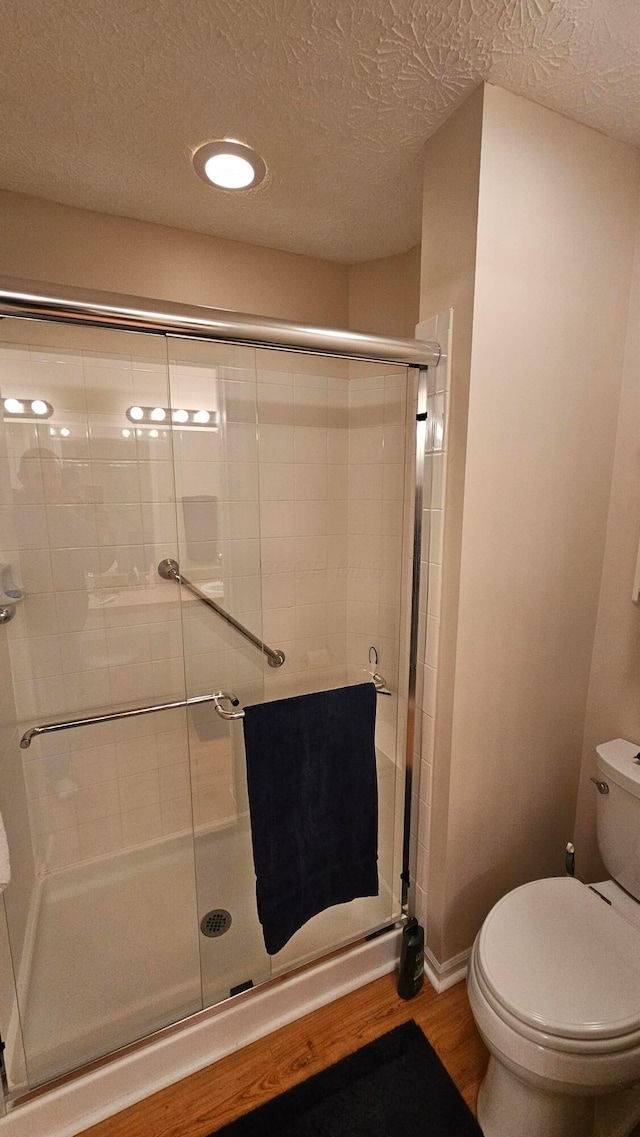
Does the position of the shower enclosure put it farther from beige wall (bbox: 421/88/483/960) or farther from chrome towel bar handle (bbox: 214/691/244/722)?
beige wall (bbox: 421/88/483/960)

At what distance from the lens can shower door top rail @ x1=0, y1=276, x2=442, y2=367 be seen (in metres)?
0.91

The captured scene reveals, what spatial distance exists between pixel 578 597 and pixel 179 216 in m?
1.82

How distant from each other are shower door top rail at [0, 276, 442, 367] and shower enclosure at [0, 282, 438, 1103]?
0.13m

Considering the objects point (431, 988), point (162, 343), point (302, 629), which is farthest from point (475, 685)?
point (162, 343)

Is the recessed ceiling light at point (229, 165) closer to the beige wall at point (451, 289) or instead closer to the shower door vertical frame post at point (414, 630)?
the beige wall at point (451, 289)

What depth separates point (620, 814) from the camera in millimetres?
1287

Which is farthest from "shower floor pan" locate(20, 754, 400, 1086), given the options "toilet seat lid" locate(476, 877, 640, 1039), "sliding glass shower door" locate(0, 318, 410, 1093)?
"toilet seat lid" locate(476, 877, 640, 1039)

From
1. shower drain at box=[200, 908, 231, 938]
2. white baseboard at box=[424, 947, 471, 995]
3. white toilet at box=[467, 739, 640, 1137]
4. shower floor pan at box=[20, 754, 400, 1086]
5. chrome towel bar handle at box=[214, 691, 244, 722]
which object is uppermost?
chrome towel bar handle at box=[214, 691, 244, 722]

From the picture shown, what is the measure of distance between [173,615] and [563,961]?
146 centimetres

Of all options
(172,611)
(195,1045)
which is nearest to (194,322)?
(172,611)

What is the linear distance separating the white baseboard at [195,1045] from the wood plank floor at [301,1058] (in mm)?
21

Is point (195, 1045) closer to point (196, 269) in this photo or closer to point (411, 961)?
point (411, 961)

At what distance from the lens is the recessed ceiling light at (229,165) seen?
1.27m

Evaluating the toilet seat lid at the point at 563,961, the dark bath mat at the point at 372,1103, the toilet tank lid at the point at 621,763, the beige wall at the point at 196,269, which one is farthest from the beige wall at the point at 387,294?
the dark bath mat at the point at 372,1103
